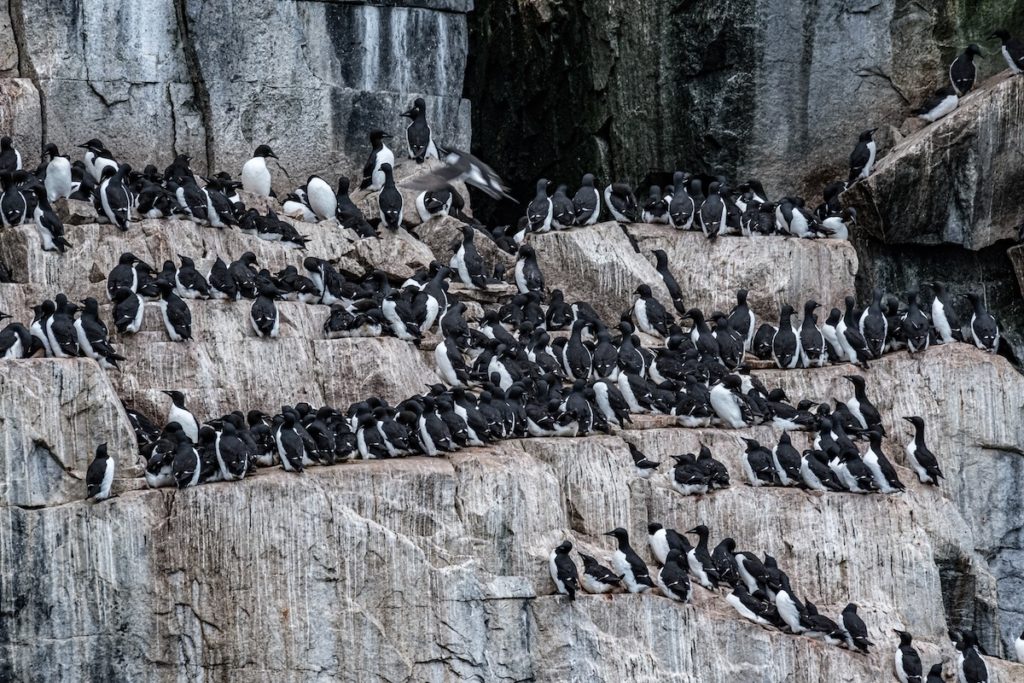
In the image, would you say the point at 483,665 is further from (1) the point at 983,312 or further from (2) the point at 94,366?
(1) the point at 983,312

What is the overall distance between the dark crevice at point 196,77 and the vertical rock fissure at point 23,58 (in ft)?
5.35

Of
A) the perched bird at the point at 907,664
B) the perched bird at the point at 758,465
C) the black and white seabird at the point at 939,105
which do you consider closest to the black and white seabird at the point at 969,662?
the perched bird at the point at 907,664

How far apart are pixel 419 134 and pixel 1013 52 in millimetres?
7304

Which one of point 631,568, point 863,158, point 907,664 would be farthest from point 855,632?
point 863,158

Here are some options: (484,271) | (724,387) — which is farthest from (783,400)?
(484,271)

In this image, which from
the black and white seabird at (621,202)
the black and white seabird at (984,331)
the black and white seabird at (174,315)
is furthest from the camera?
the black and white seabird at (621,202)

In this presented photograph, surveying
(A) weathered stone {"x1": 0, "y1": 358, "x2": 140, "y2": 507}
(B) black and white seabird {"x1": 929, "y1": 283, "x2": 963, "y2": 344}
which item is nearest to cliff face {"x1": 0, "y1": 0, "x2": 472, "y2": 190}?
(A) weathered stone {"x1": 0, "y1": 358, "x2": 140, "y2": 507}

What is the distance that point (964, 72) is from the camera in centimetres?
2523

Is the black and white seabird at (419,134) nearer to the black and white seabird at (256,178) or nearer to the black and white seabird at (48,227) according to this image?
the black and white seabird at (256,178)

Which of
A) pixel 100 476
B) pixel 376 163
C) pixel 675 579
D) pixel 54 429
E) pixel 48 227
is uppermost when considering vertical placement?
pixel 376 163

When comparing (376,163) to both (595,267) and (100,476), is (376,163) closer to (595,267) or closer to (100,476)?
(595,267)

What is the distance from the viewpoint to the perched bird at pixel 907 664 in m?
18.7

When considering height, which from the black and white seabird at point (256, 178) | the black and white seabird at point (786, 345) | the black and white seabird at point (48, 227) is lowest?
the black and white seabird at point (786, 345)

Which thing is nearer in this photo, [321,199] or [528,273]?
[528,273]
